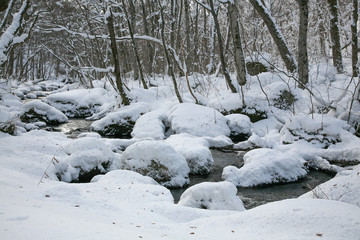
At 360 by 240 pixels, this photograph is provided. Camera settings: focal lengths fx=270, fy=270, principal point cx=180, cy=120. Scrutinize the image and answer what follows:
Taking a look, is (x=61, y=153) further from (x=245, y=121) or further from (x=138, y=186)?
(x=245, y=121)

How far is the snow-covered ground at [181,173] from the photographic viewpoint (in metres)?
1.96

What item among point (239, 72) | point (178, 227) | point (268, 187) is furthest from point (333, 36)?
point (178, 227)

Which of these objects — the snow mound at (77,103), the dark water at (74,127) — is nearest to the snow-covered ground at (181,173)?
the dark water at (74,127)

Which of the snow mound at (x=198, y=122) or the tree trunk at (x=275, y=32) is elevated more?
the tree trunk at (x=275, y=32)

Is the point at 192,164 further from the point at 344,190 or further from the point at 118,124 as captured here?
the point at 118,124

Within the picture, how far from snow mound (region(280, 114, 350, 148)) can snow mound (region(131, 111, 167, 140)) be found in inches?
A: 134

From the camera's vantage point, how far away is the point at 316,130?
6.12 m

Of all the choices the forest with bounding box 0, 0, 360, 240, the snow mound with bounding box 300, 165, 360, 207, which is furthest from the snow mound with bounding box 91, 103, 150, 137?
the snow mound with bounding box 300, 165, 360, 207

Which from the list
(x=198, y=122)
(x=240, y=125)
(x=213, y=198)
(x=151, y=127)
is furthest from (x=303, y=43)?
(x=213, y=198)

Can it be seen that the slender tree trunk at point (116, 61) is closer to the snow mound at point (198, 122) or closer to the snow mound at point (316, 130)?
the snow mound at point (198, 122)

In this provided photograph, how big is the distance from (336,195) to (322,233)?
1373mm

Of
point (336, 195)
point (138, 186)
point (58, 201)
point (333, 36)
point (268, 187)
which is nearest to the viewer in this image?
point (58, 201)

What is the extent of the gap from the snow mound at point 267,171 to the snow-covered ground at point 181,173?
19 millimetres

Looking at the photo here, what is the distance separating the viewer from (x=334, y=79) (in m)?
10.6
